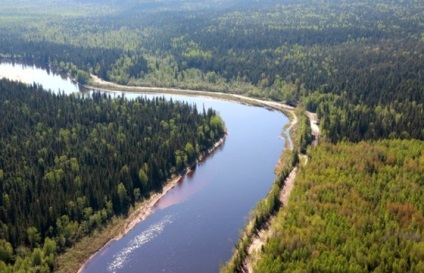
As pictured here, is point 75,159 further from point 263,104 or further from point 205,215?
point 263,104

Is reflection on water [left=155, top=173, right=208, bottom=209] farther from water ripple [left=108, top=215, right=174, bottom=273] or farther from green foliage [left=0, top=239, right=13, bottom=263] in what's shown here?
green foliage [left=0, top=239, right=13, bottom=263]

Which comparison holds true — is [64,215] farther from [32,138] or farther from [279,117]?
[279,117]

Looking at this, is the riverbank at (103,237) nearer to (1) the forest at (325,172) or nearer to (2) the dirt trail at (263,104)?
(2) the dirt trail at (263,104)

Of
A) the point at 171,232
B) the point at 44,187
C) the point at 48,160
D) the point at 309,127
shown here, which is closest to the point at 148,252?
the point at 171,232

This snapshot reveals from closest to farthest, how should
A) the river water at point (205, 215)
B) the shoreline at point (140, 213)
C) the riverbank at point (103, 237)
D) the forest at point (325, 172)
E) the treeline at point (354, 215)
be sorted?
the treeline at point (354, 215) < the forest at point (325, 172) < the riverbank at point (103, 237) < the river water at point (205, 215) < the shoreline at point (140, 213)

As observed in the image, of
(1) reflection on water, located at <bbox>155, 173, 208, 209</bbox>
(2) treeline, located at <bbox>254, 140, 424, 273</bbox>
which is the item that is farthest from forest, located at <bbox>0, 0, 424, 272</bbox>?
(1) reflection on water, located at <bbox>155, 173, 208, 209</bbox>

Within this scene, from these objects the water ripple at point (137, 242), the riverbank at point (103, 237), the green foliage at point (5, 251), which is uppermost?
the green foliage at point (5, 251)

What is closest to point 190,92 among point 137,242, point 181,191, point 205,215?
point 181,191

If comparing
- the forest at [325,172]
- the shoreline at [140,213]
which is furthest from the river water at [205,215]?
the forest at [325,172]
